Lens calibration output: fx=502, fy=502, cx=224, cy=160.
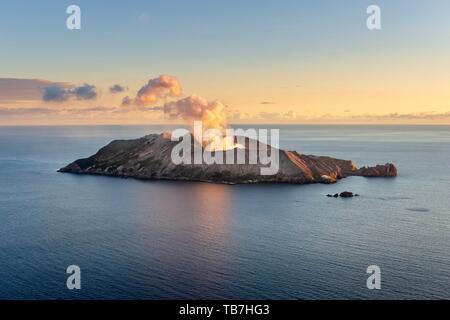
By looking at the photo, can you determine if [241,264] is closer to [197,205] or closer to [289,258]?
[289,258]

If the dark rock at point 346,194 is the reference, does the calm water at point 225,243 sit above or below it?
below

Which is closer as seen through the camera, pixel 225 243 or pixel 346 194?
pixel 225 243

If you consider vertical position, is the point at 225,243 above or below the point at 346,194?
below

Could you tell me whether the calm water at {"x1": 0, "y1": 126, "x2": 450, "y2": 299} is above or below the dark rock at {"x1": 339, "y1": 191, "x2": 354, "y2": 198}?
below

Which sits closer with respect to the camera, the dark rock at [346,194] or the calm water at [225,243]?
the calm water at [225,243]

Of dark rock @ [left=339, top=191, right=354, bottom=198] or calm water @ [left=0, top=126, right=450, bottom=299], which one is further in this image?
dark rock @ [left=339, top=191, right=354, bottom=198]

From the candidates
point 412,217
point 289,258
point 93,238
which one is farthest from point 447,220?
point 93,238
